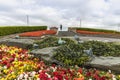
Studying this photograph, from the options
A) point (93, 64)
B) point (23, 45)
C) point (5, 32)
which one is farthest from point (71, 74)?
point (5, 32)

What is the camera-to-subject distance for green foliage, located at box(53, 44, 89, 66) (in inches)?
309

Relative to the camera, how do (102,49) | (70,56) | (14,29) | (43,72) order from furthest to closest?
(14,29) < (102,49) < (70,56) < (43,72)

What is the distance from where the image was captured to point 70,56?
26.2 feet

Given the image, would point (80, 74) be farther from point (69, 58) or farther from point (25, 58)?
point (25, 58)

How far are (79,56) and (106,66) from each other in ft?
3.00

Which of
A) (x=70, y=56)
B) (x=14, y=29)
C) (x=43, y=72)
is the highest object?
(x=70, y=56)

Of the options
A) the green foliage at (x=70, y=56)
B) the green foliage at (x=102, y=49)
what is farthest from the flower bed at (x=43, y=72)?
the green foliage at (x=102, y=49)

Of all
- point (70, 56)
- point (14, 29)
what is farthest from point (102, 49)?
point (14, 29)

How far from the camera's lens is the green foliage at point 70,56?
7844mm

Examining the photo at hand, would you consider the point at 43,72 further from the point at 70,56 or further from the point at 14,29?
the point at 14,29

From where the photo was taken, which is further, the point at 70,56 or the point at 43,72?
the point at 70,56

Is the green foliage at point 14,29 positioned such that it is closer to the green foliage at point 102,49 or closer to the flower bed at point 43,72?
the green foliage at point 102,49

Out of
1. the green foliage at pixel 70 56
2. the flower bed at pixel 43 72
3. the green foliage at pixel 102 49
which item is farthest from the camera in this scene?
the green foliage at pixel 102 49

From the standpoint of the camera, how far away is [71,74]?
6977mm
